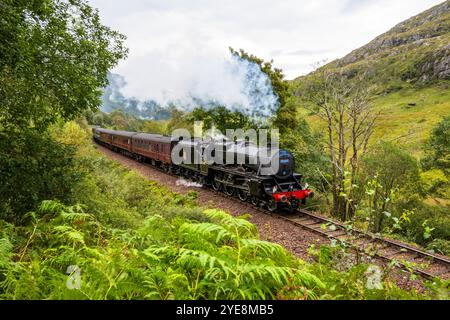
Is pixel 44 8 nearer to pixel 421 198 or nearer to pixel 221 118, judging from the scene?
pixel 221 118

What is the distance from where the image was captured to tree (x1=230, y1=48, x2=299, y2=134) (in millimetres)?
21344

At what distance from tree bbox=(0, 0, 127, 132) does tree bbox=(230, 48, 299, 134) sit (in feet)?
44.2

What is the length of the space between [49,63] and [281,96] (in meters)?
15.8

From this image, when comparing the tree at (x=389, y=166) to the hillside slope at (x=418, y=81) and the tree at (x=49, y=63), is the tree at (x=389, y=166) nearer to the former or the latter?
the tree at (x=49, y=63)

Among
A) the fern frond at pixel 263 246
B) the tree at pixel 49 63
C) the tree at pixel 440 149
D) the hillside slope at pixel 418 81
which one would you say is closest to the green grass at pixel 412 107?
the hillside slope at pixel 418 81

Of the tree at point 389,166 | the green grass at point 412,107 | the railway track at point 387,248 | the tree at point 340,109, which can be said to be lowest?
the railway track at point 387,248

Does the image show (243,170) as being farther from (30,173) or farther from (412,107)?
(412,107)

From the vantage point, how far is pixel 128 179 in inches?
682

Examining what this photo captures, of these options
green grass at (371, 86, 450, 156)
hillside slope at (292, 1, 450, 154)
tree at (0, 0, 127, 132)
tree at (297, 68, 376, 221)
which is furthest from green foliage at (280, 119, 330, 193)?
green grass at (371, 86, 450, 156)

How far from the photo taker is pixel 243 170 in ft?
48.1

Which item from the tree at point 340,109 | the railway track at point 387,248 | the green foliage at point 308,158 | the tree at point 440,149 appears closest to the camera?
the railway track at point 387,248

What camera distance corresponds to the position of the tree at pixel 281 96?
70.0 ft

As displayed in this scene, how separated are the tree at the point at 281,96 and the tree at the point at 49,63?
13.5 metres

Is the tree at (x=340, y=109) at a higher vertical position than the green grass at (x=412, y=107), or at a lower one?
lower
